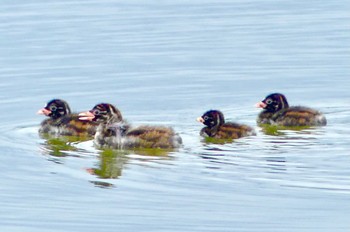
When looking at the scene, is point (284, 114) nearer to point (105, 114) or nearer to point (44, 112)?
point (105, 114)

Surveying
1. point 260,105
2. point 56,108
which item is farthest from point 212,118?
point 56,108

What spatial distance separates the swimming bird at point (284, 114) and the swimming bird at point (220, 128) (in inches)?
32.2

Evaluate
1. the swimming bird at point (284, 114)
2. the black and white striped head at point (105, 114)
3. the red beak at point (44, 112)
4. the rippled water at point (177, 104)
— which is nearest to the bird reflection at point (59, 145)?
the rippled water at point (177, 104)

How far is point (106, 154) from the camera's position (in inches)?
655

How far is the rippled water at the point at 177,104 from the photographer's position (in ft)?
45.0

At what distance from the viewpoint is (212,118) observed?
17516mm

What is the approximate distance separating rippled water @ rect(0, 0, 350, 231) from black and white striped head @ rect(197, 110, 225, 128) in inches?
8.0

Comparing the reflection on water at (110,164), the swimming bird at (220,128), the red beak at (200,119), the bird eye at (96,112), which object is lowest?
the reflection on water at (110,164)

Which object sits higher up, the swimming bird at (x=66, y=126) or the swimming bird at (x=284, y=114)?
the swimming bird at (x=284, y=114)

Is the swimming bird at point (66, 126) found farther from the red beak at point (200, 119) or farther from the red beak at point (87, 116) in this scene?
the red beak at point (200, 119)

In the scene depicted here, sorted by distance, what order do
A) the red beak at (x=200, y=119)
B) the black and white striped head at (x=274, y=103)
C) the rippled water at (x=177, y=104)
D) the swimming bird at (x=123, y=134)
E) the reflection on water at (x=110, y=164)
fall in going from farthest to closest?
the black and white striped head at (x=274, y=103) → the red beak at (x=200, y=119) → the swimming bird at (x=123, y=134) → the reflection on water at (x=110, y=164) → the rippled water at (x=177, y=104)

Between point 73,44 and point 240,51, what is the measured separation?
2.92m

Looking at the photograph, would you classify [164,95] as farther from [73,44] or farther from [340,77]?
[73,44]

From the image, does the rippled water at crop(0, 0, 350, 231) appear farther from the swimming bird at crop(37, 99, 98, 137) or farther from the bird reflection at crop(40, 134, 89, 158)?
the swimming bird at crop(37, 99, 98, 137)
